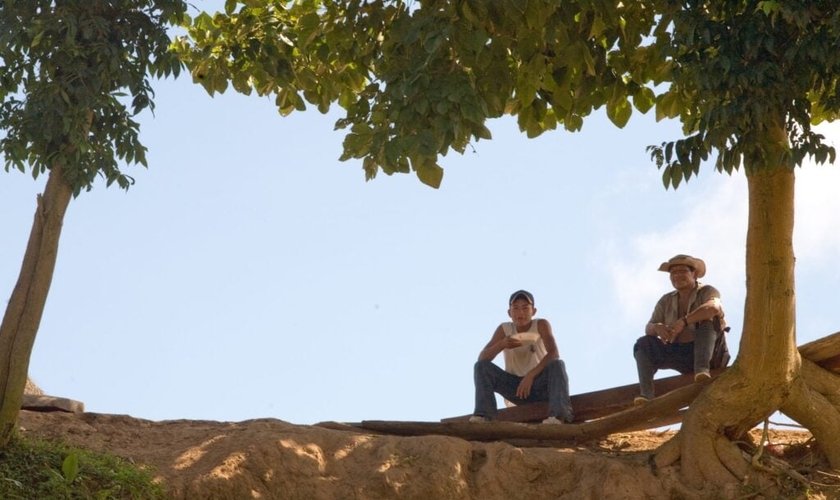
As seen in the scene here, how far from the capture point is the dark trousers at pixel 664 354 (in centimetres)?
921

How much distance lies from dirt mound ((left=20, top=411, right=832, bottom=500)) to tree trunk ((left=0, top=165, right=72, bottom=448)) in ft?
2.41

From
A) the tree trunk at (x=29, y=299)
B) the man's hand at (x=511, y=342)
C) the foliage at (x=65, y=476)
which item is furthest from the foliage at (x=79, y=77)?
the man's hand at (x=511, y=342)

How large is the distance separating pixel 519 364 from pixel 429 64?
3.10 metres

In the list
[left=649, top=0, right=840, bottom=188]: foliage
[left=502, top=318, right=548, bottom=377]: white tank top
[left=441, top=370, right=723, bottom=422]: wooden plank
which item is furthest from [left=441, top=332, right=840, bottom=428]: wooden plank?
[left=649, top=0, right=840, bottom=188]: foliage

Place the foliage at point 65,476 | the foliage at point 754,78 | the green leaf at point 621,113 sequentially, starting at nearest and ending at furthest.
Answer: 1. the foliage at point 754,78
2. the foliage at point 65,476
3. the green leaf at point 621,113

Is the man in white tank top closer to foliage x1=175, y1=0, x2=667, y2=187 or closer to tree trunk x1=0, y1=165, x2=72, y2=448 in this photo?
foliage x1=175, y1=0, x2=667, y2=187

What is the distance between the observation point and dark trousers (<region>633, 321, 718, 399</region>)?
30.2 feet

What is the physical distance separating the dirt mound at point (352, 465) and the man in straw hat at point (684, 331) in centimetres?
70

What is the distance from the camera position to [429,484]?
847 centimetres

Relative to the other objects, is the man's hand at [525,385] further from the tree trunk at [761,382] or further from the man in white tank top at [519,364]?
the tree trunk at [761,382]

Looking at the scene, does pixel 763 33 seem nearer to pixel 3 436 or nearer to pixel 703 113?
pixel 703 113

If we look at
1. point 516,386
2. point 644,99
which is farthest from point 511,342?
point 644,99

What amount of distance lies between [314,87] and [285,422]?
2.74 metres

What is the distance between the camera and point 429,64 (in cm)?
761
